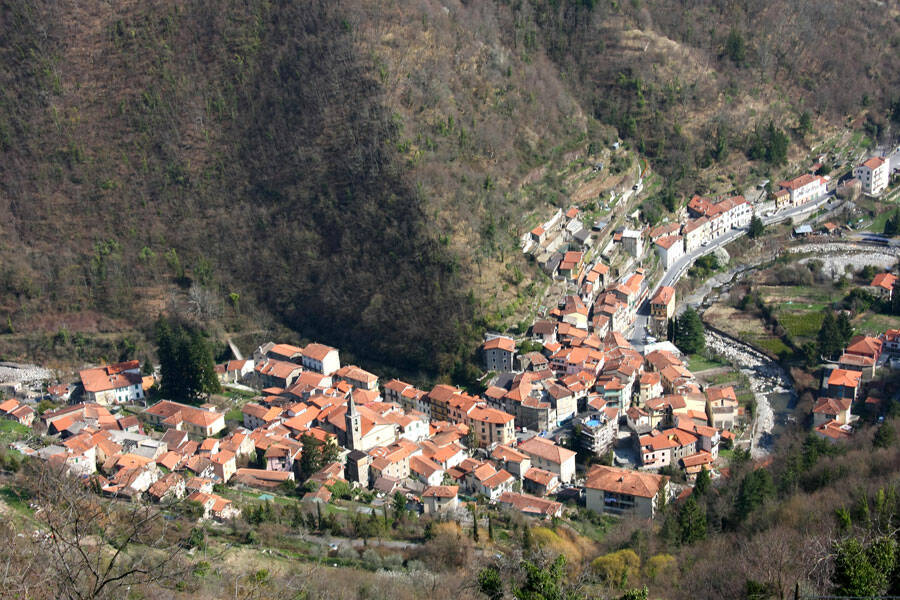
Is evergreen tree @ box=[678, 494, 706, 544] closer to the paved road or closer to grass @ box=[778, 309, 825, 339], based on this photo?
the paved road

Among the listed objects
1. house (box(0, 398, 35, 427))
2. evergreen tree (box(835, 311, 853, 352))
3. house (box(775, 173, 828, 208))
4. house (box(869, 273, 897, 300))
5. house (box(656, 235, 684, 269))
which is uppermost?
house (box(775, 173, 828, 208))

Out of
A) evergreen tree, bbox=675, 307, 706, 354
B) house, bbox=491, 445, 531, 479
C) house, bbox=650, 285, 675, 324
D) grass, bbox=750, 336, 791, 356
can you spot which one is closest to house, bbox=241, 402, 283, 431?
house, bbox=491, 445, 531, 479

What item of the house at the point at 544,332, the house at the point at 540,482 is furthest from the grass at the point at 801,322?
the house at the point at 540,482

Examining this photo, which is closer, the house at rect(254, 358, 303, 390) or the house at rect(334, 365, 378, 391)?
the house at rect(334, 365, 378, 391)

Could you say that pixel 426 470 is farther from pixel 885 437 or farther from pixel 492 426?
pixel 885 437

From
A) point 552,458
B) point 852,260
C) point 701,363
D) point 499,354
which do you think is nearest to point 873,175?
point 852,260

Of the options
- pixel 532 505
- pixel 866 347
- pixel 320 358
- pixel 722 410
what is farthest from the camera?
pixel 320 358

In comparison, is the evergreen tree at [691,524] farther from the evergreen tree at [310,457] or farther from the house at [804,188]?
the house at [804,188]

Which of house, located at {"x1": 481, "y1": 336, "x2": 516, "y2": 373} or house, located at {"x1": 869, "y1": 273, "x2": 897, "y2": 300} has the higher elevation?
house, located at {"x1": 869, "y1": 273, "x2": 897, "y2": 300}
